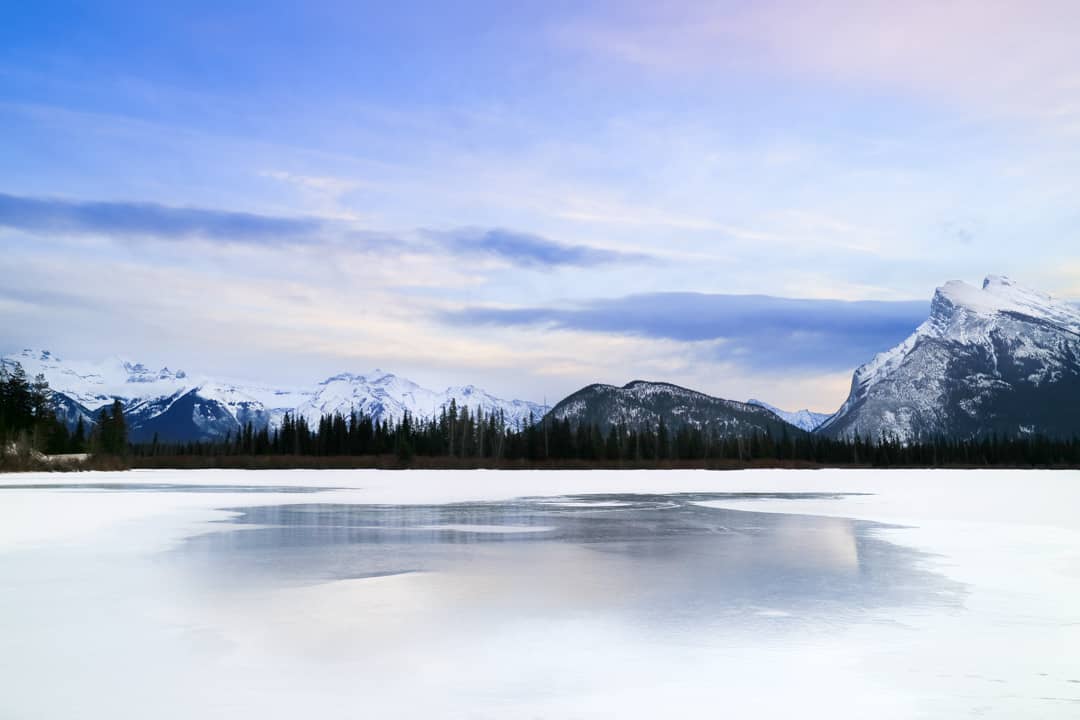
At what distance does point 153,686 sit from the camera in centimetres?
791

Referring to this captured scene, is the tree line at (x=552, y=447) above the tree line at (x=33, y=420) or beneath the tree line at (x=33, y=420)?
beneath

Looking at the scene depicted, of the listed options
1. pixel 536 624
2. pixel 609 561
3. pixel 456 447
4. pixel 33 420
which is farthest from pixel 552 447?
pixel 536 624

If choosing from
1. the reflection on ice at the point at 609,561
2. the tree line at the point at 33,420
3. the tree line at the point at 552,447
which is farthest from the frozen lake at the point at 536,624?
the tree line at the point at 552,447

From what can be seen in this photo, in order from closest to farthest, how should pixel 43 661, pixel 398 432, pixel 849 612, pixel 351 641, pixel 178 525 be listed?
pixel 43 661 → pixel 351 641 → pixel 849 612 → pixel 178 525 → pixel 398 432

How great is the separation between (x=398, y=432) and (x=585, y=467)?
35.9 m

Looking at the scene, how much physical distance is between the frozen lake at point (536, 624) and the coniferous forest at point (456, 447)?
84287 millimetres

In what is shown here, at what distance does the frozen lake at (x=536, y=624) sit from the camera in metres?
7.55

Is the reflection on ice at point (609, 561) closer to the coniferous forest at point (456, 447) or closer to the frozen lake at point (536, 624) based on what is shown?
the frozen lake at point (536, 624)

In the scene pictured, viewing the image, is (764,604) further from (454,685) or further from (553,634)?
(454,685)

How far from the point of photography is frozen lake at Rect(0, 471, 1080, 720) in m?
7.55

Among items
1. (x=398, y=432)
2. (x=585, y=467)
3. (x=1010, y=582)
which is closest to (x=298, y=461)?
(x=398, y=432)

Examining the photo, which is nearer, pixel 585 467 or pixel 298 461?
pixel 298 461

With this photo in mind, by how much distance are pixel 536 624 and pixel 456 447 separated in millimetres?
159398

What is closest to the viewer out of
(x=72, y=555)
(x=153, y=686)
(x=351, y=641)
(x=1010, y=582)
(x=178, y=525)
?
(x=153, y=686)
